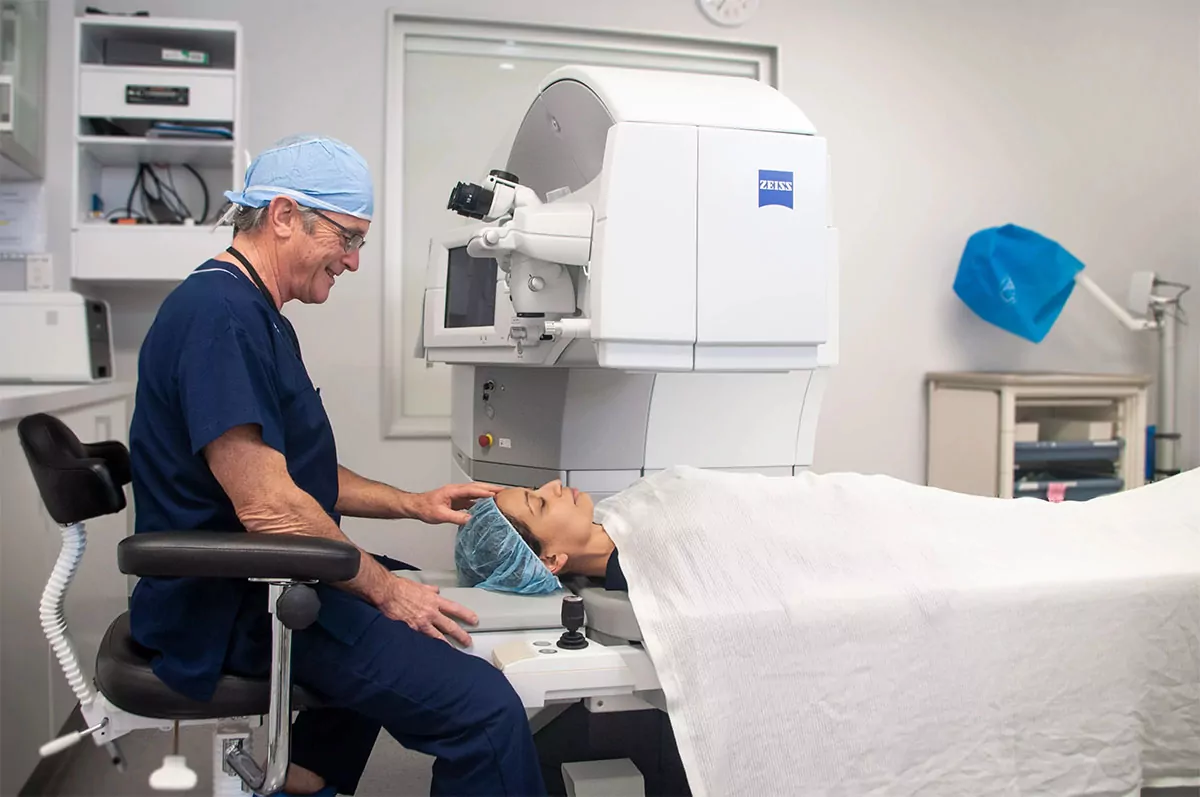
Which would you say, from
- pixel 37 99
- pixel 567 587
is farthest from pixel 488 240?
pixel 37 99

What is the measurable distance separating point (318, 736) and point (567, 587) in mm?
452

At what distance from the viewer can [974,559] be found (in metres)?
1.41

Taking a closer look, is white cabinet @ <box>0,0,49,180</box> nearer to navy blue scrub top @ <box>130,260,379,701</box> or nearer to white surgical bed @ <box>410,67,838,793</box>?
navy blue scrub top @ <box>130,260,379,701</box>

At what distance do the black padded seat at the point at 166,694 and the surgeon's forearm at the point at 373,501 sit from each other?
463 millimetres

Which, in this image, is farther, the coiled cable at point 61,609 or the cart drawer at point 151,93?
the cart drawer at point 151,93

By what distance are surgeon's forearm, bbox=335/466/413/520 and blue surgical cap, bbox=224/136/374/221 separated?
1.61 feet

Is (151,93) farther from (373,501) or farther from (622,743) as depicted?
(622,743)

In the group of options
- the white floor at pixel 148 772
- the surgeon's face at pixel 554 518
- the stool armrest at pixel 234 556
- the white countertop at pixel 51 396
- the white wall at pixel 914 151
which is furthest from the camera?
the white wall at pixel 914 151

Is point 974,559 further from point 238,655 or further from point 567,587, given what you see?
point 238,655

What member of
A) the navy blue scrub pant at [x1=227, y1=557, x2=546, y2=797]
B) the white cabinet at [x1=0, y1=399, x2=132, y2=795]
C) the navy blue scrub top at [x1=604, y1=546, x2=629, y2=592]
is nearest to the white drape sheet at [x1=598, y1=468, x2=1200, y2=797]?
the navy blue scrub top at [x1=604, y1=546, x2=629, y2=592]

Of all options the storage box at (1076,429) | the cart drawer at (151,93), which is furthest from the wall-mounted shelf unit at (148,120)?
the storage box at (1076,429)

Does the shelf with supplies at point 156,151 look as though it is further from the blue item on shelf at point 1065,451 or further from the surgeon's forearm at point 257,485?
the blue item on shelf at point 1065,451

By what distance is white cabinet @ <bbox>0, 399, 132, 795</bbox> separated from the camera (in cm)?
173

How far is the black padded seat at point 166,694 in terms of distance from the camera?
3.76ft
